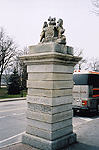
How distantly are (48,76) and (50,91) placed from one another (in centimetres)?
50

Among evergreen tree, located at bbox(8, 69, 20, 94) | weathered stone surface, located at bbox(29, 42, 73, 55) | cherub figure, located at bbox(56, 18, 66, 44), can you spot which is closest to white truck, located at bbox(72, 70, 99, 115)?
weathered stone surface, located at bbox(29, 42, 73, 55)

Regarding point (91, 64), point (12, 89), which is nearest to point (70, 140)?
point (12, 89)

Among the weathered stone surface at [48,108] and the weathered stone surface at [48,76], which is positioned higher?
the weathered stone surface at [48,76]

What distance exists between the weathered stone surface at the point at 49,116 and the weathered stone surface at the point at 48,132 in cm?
35

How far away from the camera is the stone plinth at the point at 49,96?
18.4ft

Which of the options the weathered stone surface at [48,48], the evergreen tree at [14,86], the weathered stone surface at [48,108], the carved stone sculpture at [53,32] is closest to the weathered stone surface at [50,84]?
the weathered stone surface at [48,108]

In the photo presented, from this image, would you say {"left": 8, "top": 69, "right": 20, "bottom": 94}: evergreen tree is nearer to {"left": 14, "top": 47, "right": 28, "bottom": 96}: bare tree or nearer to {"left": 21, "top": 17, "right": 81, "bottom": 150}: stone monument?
{"left": 14, "top": 47, "right": 28, "bottom": 96}: bare tree

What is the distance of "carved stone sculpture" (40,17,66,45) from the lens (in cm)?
616

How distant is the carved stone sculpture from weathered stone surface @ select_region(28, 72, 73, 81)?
116 centimetres

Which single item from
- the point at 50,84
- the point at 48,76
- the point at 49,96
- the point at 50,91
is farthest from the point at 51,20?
the point at 49,96

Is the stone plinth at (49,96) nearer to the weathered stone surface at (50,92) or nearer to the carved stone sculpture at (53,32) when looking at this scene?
the weathered stone surface at (50,92)

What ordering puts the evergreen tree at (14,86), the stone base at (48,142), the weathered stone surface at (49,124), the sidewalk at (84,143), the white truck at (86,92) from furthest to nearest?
the evergreen tree at (14,86) < the white truck at (86,92) < the sidewalk at (84,143) < the weathered stone surface at (49,124) < the stone base at (48,142)

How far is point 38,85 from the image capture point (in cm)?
598

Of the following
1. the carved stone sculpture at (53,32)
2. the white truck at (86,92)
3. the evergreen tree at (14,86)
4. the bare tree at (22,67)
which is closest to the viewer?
the carved stone sculpture at (53,32)
